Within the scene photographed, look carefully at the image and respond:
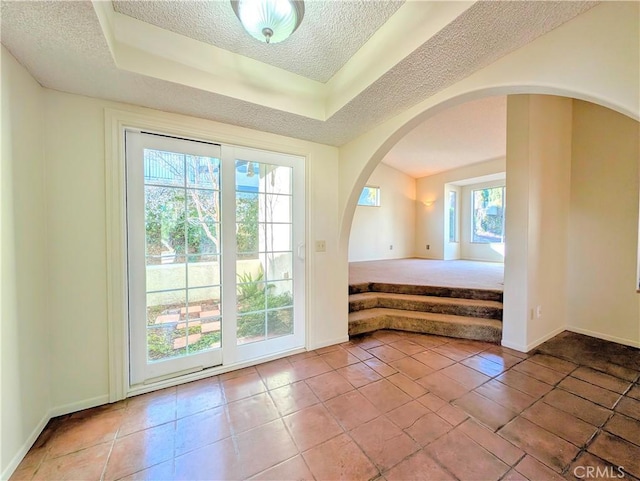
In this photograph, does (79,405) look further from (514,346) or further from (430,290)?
(514,346)

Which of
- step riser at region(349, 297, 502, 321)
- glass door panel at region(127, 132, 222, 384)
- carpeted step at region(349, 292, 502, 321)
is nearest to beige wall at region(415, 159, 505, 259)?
carpeted step at region(349, 292, 502, 321)

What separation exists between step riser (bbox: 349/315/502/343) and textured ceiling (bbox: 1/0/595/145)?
2308 mm

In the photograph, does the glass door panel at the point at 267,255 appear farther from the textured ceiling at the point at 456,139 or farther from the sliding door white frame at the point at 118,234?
the textured ceiling at the point at 456,139

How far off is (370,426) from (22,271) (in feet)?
7.42

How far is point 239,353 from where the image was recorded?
2.34m

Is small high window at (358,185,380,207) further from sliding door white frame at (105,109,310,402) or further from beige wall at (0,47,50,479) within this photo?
beige wall at (0,47,50,479)

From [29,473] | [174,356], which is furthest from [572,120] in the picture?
[29,473]

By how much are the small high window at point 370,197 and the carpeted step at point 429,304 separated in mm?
3455

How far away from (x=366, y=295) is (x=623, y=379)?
242cm

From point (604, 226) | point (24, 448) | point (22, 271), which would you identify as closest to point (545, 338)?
point (604, 226)

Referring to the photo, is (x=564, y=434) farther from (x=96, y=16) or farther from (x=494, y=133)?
(x=494, y=133)

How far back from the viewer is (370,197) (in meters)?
6.72

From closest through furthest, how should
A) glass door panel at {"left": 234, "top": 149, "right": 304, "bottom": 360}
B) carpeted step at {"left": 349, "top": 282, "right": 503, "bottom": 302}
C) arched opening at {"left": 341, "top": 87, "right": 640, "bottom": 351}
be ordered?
glass door panel at {"left": 234, "top": 149, "right": 304, "bottom": 360} < arched opening at {"left": 341, "top": 87, "right": 640, "bottom": 351} < carpeted step at {"left": 349, "top": 282, "right": 503, "bottom": 302}

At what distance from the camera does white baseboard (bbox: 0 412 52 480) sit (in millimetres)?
1259
